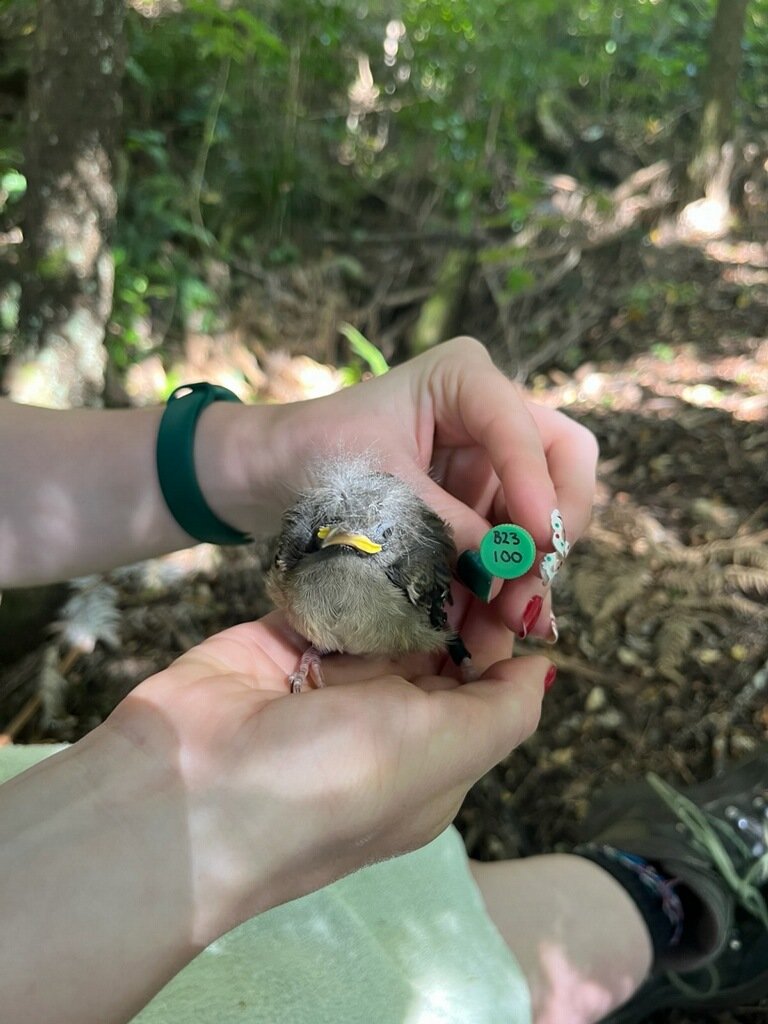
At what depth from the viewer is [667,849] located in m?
2.76

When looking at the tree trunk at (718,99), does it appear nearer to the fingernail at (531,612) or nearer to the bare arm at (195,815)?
the fingernail at (531,612)

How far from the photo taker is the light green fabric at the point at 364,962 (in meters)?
1.67

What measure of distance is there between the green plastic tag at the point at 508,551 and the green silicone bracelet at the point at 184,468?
1.03 m

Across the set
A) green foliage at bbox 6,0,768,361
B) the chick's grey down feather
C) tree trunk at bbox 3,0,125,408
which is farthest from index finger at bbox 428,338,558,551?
green foliage at bbox 6,0,768,361

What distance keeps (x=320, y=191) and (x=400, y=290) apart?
3.65 ft

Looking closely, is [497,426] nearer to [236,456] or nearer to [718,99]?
[236,456]

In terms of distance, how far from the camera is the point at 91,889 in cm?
123

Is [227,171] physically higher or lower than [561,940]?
higher

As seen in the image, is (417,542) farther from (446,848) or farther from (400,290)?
(400,290)

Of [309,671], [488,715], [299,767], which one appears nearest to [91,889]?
[299,767]

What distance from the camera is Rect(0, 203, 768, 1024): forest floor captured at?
10.2ft

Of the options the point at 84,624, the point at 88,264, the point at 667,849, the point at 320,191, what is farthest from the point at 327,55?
the point at 667,849

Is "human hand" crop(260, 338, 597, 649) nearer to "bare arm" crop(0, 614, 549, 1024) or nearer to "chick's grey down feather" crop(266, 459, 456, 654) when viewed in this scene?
"chick's grey down feather" crop(266, 459, 456, 654)

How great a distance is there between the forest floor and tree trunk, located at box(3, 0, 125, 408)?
1.08m
